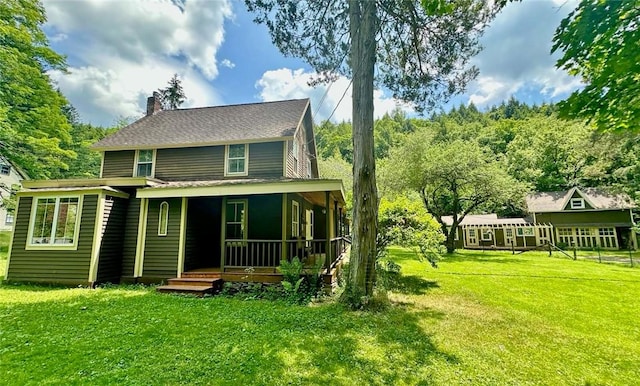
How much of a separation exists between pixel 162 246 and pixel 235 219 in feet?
8.21

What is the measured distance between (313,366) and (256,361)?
81 centimetres

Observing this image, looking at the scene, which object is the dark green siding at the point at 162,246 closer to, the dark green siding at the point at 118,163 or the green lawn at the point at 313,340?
the green lawn at the point at 313,340

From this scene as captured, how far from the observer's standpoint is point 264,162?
1108 centimetres

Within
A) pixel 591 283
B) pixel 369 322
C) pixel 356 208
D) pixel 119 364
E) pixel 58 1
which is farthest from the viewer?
pixel 58 1

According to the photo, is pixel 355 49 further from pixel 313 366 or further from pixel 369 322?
pixel 313 366

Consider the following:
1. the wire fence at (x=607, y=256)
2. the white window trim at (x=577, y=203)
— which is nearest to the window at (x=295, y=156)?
the wire fence at (x=607, y=256)

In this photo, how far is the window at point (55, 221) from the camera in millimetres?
9086

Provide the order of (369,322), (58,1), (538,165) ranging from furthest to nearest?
(538,165) < (58,1) < (369,322)

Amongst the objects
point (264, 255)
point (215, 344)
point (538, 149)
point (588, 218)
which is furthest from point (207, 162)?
point (538, 149)

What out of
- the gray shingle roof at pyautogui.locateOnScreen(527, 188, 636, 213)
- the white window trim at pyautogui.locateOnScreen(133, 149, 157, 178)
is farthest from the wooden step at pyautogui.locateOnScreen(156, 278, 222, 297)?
the gray shingle roof at pyautogui.locateOnScreen(527, 188, 636, 213)

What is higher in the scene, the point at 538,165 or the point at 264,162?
the point at 538,165

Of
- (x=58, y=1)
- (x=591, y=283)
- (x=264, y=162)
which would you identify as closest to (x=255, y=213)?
(x=264, y=162)

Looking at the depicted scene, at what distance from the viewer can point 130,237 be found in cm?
981

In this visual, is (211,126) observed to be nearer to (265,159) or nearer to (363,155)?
(265,159)
